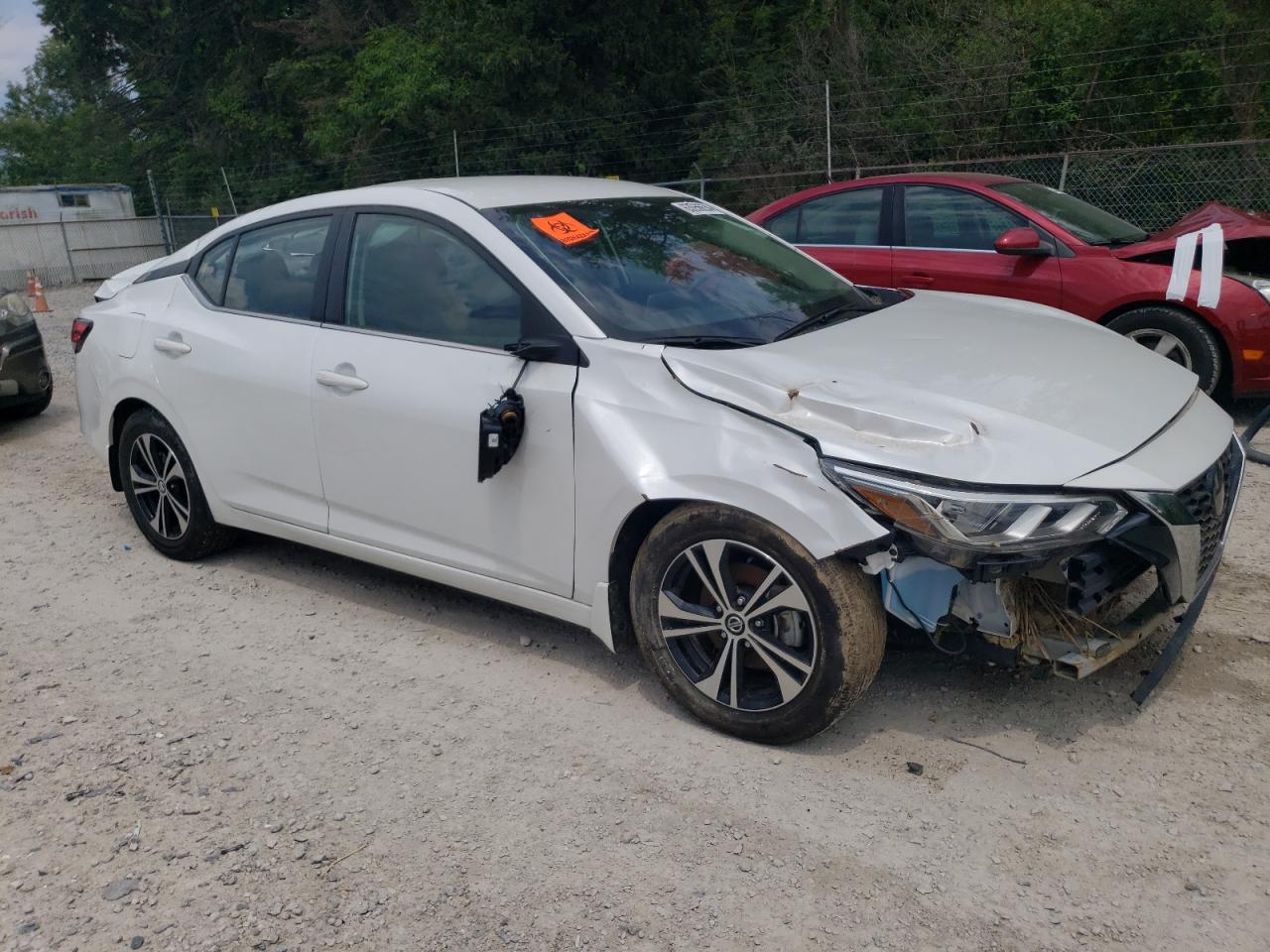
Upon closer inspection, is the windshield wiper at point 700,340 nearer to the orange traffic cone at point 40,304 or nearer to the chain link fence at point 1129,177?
the chain link fence at point 1129,177

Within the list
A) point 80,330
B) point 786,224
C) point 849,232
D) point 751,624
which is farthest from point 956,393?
point 786,224

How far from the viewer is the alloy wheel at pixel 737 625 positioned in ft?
11.0

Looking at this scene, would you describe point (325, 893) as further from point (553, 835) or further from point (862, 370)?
point (862, 370)

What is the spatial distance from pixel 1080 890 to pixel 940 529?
982 mm

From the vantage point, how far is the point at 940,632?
3334mm

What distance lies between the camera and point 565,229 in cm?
415

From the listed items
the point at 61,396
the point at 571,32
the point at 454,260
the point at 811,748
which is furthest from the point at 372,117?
the point at 811,748

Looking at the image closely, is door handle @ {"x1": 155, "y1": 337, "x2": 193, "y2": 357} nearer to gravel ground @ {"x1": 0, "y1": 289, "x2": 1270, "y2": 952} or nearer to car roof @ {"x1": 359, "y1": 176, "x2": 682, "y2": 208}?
car roof @ {"x1": 359, "y1": 176, "x2": 682, "y2": 208}

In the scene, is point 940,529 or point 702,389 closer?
point 940,529

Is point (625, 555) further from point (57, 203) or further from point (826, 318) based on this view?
point (57, 203)

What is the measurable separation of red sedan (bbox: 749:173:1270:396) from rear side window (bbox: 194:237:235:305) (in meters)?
4.39

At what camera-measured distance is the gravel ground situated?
2.80 m

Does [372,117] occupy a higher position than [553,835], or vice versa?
[372,117]

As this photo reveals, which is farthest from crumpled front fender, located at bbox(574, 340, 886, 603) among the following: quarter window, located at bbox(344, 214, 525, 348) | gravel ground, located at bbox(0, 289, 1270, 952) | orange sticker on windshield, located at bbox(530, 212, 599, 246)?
gravel ground, located at bbox(0, 289, 1270, 952)
